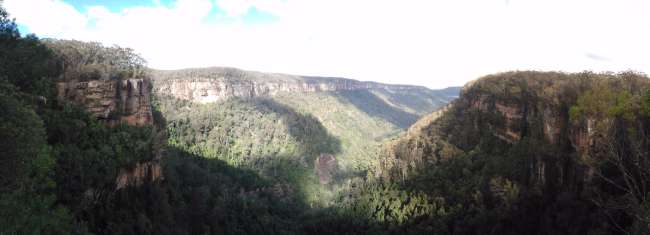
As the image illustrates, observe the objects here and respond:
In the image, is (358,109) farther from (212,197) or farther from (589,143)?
(589,143)

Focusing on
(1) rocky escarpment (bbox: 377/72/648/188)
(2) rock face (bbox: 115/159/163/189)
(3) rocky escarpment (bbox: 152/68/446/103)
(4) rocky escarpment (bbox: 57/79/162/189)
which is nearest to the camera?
(2) rock face (bbox: 115/159/163/189)

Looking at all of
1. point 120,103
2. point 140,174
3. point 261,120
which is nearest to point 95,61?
point 120,103

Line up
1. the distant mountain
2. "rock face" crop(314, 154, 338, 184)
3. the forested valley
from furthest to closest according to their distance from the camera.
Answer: the distant mountain < "rock face" crop(314, 154, 338, 184) < the forested valley

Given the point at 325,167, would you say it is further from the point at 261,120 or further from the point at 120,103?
the point at 120,103

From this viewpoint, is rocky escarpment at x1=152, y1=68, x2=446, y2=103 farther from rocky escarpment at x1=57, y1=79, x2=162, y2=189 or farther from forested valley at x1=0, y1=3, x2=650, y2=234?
rocky escarpment at x1=57, y1=79, x2=162, y2=189

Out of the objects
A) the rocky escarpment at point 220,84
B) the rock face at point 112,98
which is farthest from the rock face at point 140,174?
the rocky escarpment at point 220,84

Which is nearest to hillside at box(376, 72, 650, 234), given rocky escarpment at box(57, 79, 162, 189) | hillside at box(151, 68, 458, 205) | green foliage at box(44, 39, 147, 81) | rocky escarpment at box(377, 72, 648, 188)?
rocky escarpment at box(377, 72, 648, 188)

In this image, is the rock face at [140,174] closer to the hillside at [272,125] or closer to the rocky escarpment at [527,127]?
the rocky escarpment at [527,127]
